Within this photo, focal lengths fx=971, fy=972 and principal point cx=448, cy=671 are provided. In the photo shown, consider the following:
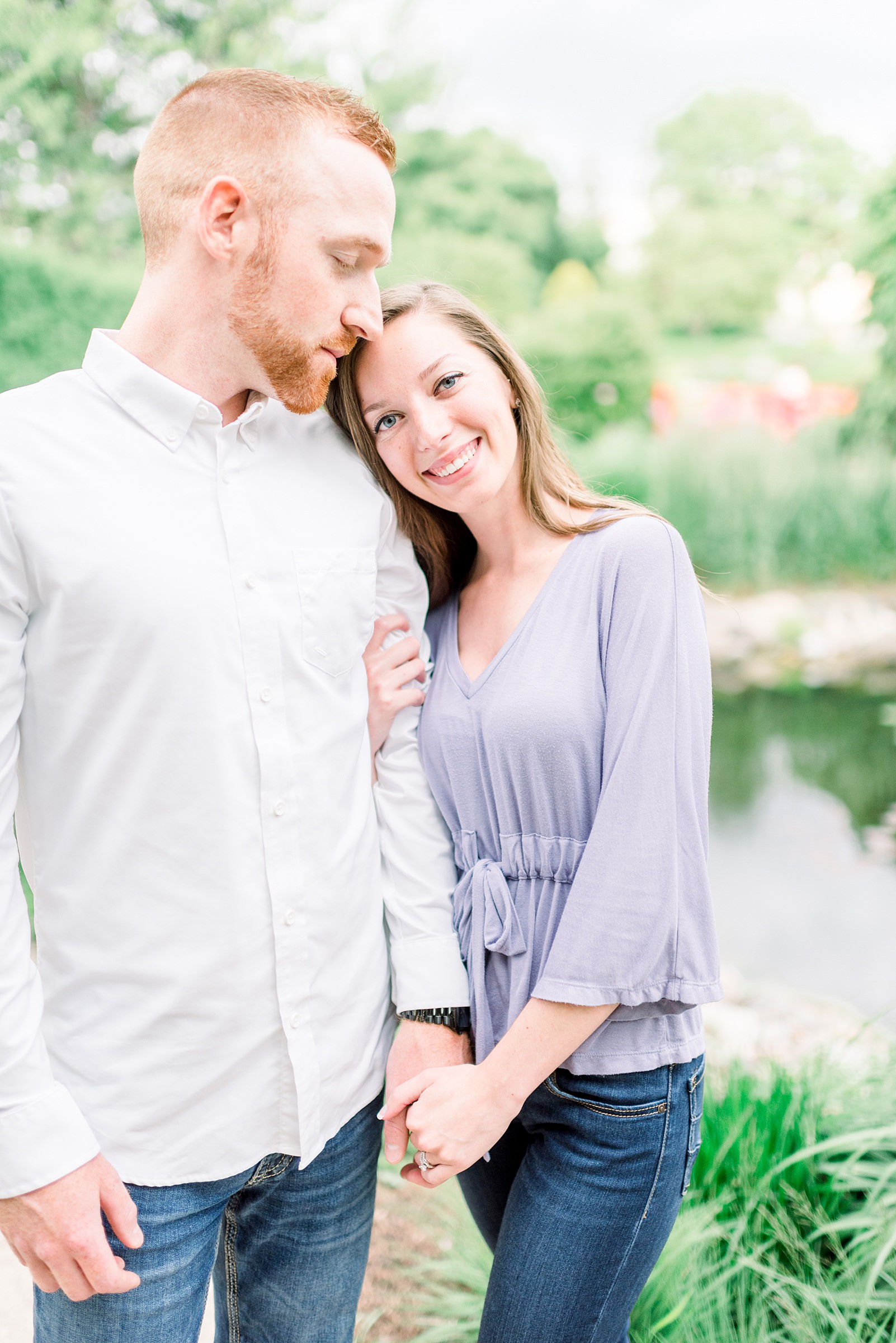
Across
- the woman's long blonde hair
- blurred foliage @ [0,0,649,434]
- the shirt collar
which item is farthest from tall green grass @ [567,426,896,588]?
the shirt collar

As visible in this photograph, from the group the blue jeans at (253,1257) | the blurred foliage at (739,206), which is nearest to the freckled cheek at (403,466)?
the blue jeans at (253,1257)

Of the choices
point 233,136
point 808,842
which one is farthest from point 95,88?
point 233,136

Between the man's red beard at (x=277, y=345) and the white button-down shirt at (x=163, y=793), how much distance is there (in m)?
0.06

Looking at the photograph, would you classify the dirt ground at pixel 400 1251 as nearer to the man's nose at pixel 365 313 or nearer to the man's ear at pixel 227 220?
the man's nose at pixel 365 313

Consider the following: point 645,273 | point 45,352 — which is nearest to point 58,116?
point 45,352

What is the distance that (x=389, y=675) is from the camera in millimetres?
1406

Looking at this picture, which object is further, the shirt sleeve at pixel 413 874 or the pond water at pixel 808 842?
the pond water at pixel 808 842

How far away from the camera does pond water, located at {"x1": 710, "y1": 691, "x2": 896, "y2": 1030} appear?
3.93 m

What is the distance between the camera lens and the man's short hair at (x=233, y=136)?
1.15m

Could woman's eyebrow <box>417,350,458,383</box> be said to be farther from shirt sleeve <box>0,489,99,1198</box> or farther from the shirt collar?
shirt sleeve <box>0,489,99,1198</box>

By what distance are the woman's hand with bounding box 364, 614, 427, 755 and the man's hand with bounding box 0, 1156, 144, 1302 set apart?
0.63m

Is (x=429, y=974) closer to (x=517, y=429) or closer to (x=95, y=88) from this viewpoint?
(x=517, y=429)

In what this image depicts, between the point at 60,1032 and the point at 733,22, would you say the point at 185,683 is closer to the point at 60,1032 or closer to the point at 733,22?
the point at 60,1032

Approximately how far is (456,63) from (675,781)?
1325 cm
